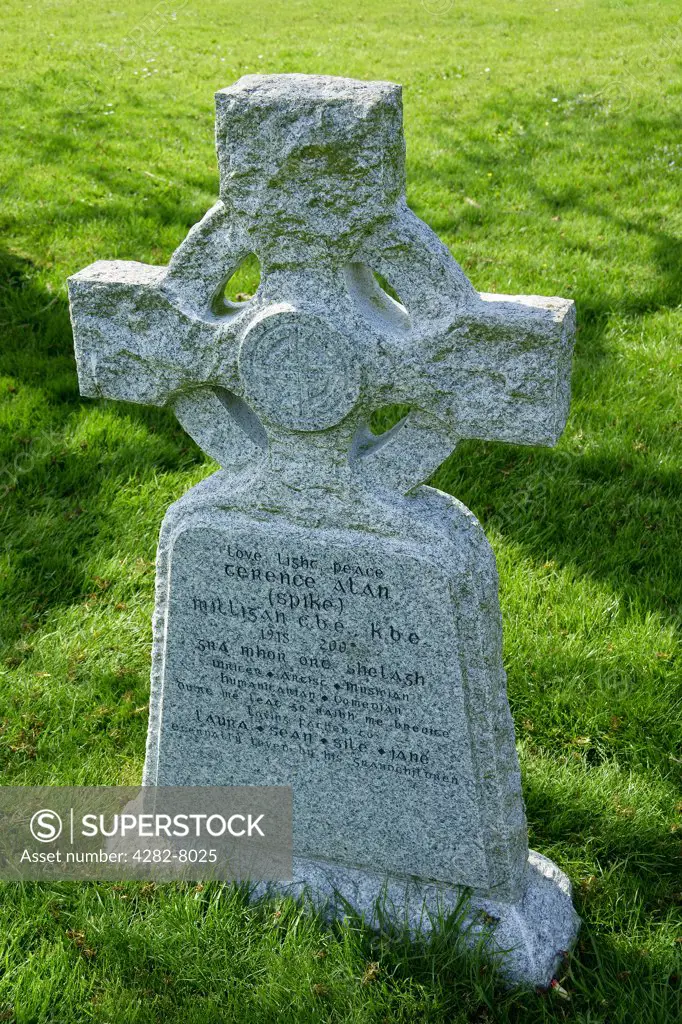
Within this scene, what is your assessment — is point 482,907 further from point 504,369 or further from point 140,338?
point 140,338

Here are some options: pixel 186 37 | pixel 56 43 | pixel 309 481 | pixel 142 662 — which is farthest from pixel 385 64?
pixel 309 481

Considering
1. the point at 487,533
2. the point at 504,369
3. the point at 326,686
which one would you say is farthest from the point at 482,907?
the point at 487,533

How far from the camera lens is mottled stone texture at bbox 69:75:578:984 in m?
2.34

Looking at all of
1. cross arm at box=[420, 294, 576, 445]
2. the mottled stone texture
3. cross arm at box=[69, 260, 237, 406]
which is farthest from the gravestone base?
cross arm at box=[69, 260, 237, 406]

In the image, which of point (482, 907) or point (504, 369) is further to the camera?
point (482, 907)

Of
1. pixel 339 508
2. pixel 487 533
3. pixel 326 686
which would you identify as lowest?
pixel 487 533

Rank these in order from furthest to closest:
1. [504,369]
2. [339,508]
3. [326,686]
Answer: [326,686] < [339,508] < [504,369]

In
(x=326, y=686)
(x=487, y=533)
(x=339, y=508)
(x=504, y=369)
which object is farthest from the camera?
(x=487, y=533)

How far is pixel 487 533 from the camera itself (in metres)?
4.42

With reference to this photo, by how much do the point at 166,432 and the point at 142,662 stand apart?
1.50 meters

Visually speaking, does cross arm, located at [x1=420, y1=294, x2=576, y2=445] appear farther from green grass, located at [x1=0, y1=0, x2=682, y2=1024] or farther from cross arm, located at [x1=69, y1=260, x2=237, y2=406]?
green grass, located at [x1=0, y1=0, x2=682, y2=1024]

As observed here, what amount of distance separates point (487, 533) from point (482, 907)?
1.80m

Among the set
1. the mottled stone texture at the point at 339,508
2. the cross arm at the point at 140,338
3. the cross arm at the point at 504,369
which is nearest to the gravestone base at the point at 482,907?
the mottled stone texture at the point at 339,508

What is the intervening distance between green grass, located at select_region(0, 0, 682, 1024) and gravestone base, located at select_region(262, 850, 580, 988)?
7cm
